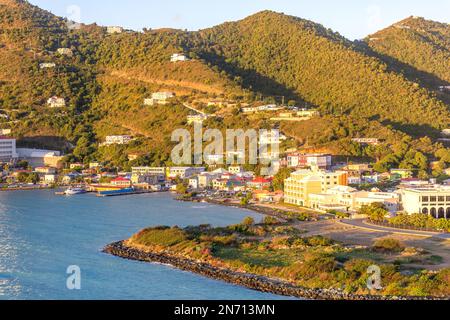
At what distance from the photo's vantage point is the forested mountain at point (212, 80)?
4091 centimetres

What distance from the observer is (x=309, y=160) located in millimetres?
32969

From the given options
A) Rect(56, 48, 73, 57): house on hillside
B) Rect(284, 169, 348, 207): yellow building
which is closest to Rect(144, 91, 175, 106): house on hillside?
Rect(56, 48, 73, 57): house on hillside

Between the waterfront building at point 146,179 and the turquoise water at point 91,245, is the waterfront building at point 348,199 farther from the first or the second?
the waterfront building at point 146,179

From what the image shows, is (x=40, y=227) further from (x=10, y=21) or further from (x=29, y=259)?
(x=10, y=21)

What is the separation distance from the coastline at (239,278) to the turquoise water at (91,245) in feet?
0.90

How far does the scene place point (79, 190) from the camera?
3278 cm

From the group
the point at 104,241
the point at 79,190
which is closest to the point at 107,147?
the point at 79,190

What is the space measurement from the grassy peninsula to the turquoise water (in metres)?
0.78

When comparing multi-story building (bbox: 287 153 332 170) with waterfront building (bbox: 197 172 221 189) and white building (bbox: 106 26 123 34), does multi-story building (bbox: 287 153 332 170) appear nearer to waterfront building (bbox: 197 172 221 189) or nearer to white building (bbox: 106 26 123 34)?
waterfront building (bbox: 197 172 221 189)

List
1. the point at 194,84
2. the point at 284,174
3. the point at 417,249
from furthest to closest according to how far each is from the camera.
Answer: the point at 194,84 → the point at 284,174 → the point at 417,249

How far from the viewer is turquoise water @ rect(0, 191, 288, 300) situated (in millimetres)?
14383

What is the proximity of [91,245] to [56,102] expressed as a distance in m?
29.5

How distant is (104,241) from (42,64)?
33875 millimetres

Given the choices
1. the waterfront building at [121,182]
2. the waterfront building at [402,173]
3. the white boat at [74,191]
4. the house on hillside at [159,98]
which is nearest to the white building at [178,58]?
the house on hillside at [159,98]
